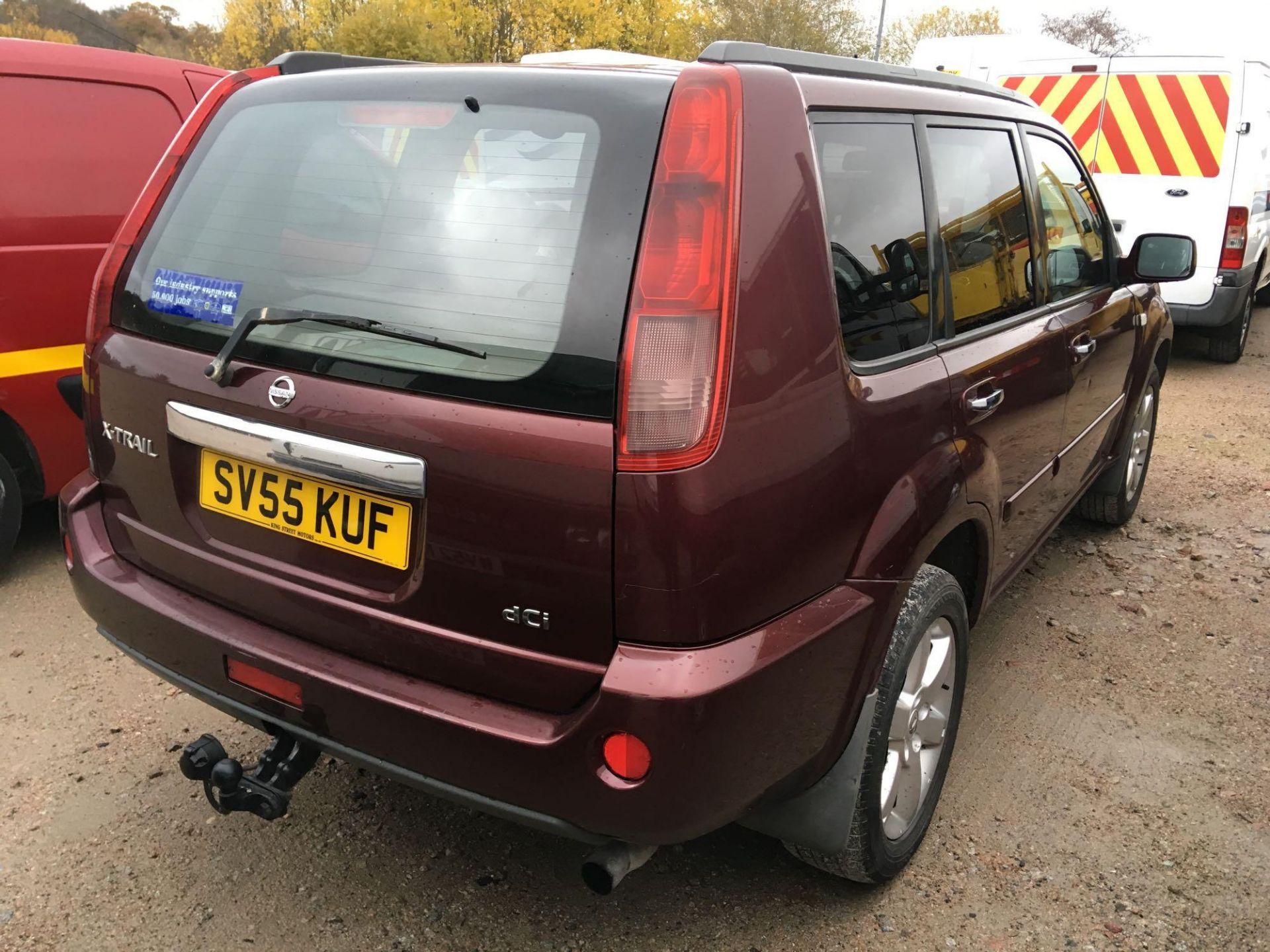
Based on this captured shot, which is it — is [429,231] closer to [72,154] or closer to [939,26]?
[72,154]

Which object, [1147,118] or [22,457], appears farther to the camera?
[1147,118]

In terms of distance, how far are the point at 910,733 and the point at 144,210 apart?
2.10m

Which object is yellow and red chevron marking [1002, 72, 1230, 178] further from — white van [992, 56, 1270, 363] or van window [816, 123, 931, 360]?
van window [816, 123, 931, 360]

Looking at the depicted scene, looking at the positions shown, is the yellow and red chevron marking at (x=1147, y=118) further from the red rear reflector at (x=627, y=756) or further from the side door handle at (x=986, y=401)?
the red rear reflector at (x=627, y=756)

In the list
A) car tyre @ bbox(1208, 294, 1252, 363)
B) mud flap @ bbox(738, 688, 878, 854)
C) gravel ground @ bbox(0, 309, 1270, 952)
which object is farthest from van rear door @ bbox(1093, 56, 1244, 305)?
mud flap @ bbox(738, 688, 878, 854)

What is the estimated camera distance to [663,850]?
2.50 meters

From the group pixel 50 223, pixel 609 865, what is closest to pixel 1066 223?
pixel 609 865

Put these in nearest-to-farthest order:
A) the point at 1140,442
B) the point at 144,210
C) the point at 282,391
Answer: the point at 282,391, the point at 144,210, the point at 1140,442

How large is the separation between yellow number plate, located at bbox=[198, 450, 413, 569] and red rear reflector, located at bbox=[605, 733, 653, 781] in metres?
0.48

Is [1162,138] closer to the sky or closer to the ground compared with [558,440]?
closer to the sky

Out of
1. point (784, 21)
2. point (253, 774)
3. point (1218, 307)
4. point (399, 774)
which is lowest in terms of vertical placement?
point (1218, 307)

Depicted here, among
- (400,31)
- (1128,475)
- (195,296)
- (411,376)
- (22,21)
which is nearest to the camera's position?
(411,376)

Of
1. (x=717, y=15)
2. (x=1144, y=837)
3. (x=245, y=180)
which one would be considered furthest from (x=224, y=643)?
(x=717, y=15)

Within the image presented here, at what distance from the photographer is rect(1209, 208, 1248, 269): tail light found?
24.8ft
